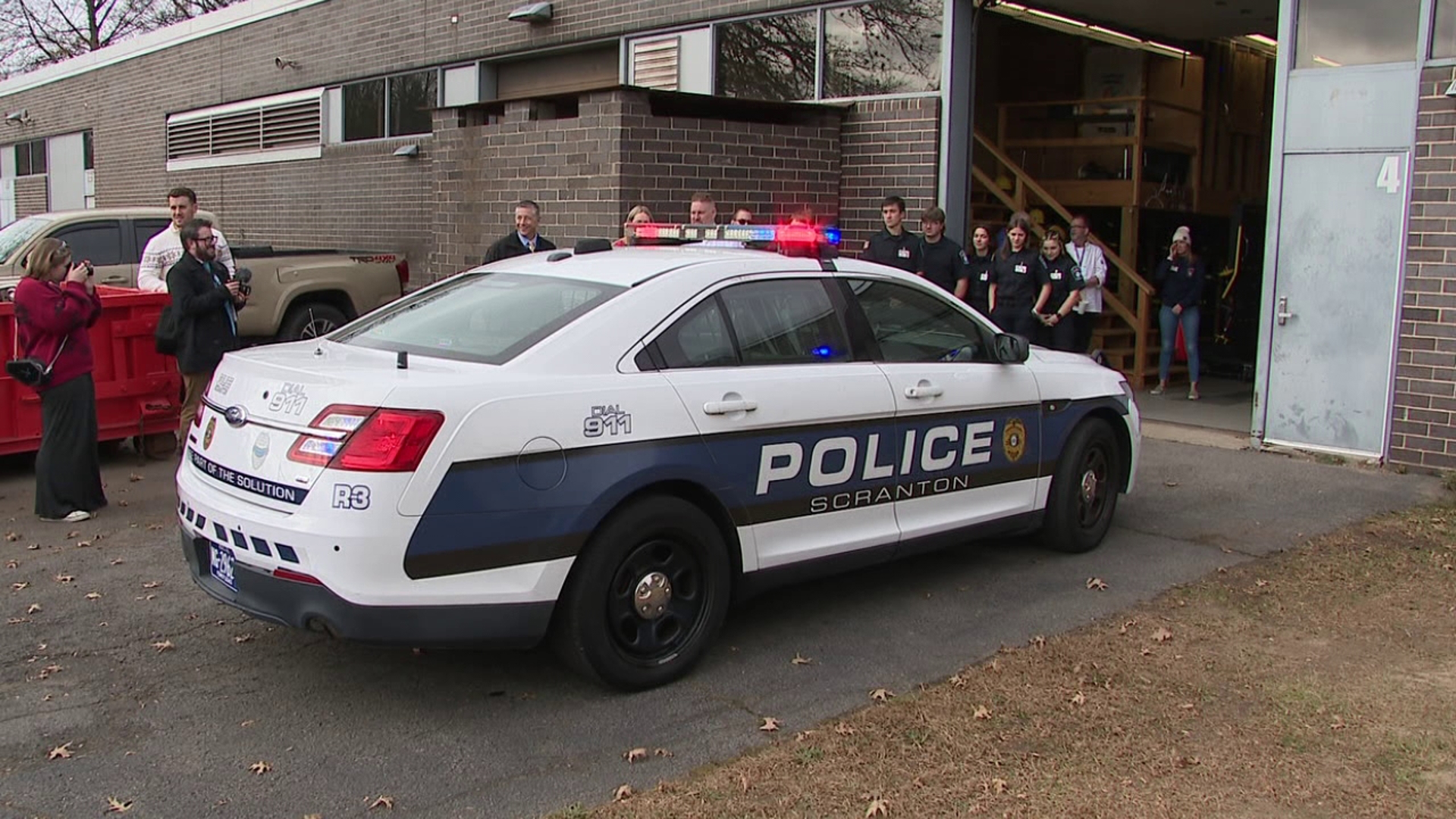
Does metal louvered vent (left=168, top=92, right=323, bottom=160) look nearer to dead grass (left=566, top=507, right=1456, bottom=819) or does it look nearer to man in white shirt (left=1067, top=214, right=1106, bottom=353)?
man in white shirt (left=1067, top=214, right=1106, bottom=353)

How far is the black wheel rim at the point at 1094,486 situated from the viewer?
6.78m

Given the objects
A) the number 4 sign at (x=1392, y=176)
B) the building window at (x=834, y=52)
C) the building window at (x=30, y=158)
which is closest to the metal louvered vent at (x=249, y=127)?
the building window at (x=30, y=158)

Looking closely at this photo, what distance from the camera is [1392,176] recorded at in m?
9.06

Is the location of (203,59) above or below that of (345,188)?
above

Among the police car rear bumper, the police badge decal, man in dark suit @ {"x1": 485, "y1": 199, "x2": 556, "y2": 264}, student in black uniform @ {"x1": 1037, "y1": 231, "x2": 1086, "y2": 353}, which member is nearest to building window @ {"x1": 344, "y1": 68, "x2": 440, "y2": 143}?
man in dark suit @ {"x1": 485, "y1": 199, "x2": 556, "y2": 264}

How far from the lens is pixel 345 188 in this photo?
1841 centimetres

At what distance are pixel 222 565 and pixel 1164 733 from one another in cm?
337

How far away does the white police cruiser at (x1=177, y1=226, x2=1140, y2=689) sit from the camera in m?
4.22

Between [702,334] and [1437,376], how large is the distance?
6.31 meters

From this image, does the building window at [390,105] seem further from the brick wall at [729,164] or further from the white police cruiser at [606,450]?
the white police cruiser at [606,450]

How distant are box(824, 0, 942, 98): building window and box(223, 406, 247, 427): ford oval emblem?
331 inches

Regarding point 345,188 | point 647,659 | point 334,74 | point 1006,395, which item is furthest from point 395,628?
point 334,74

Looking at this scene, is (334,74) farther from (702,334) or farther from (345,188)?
(702,334)

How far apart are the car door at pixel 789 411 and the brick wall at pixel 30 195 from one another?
28.0 m
